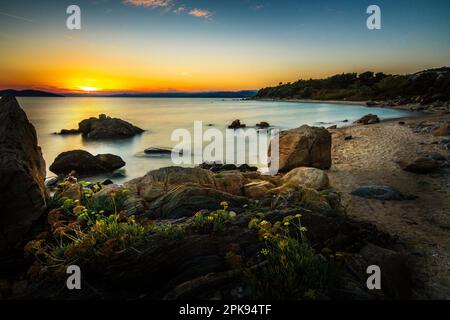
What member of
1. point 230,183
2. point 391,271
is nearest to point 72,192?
point 230,183

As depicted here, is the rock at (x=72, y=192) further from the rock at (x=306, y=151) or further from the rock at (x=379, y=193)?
the rock at (x=306, y=151)

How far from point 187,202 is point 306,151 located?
31.8 ft

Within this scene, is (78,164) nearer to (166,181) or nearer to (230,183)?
(166,181)

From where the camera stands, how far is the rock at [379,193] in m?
9.80

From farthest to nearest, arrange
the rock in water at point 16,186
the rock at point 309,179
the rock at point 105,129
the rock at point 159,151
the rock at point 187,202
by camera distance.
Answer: the rock at point 105,129 < the rock at point 159,151 < the rock at point 309,179 < the rock at point 187,202 < the rock in water at point 16,186

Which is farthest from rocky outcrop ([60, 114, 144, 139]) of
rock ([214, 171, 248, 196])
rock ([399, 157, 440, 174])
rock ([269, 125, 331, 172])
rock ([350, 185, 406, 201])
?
rock ([399, 157, 440, 174])

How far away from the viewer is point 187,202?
6.92 metres

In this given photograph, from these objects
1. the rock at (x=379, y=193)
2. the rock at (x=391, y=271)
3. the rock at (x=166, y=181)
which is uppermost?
the rock at (x=166, y=181)

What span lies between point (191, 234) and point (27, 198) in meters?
3.24

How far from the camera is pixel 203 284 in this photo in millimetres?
3998

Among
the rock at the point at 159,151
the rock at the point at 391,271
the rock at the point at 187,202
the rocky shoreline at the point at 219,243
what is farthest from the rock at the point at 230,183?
the rock at the point at 159,151

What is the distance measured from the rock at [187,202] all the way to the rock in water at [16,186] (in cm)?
237
